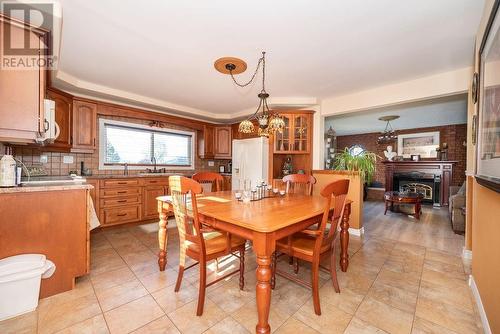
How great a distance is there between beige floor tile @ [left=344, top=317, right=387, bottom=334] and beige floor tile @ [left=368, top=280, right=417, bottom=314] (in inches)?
14.3

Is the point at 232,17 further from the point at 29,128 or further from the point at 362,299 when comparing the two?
the point at 362,299

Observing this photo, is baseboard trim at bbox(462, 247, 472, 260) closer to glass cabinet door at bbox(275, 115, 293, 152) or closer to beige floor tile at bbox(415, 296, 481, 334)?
beige floor tile at bbox(415, 296, 481, 334)

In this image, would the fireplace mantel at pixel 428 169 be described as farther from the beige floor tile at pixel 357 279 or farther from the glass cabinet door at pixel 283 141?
the beige floor tile at pixel 357 279

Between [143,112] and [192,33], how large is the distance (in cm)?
250

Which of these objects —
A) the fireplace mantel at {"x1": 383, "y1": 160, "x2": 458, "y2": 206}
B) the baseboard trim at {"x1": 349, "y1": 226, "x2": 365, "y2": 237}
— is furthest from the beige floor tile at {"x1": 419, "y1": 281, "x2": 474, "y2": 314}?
the fireplace mantel at {"x1": 383, "y1": 160, "x2": 458, "y2": 206}

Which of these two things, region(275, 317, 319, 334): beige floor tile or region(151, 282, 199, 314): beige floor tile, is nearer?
region(275, 317, 319, 334): beige floor tile

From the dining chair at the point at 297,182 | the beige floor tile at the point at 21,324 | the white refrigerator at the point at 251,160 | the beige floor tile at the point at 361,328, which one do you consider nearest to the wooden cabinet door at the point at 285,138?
the white refrigerator at the point at 251,160

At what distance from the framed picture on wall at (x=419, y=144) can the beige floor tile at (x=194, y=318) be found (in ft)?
23.4

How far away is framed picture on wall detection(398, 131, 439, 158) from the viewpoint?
6.03m

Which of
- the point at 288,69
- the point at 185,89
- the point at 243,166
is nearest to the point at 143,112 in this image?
the point at 185,89

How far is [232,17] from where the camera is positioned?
169cm

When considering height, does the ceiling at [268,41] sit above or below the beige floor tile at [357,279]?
above

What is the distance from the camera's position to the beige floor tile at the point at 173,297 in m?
1.59

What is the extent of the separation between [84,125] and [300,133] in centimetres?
362
